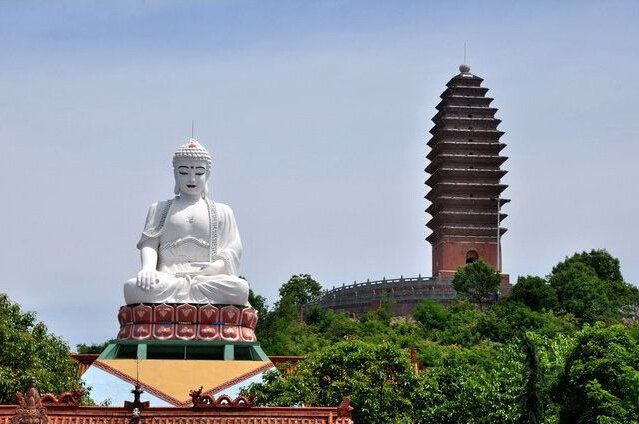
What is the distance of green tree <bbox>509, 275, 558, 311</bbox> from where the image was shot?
238 feet

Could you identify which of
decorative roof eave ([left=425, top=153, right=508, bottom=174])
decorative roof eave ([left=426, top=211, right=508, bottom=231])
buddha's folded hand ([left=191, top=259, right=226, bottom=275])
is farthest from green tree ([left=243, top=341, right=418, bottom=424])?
decorative roof eave ([left=425, top=153, right=508, bottom=174])

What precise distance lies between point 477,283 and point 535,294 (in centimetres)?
475

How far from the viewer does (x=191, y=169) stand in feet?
163

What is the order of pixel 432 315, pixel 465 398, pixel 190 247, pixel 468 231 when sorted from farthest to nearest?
pixel 468 231, pixel 432 315, pixel 190 247, pixel 465 398

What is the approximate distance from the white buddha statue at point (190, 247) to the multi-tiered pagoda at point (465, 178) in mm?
36354

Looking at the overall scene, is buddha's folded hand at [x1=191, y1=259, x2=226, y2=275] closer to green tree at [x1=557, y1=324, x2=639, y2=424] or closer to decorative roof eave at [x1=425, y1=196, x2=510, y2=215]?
Result: green tree at [x1=557, y1=324, x2=639, y2=424]

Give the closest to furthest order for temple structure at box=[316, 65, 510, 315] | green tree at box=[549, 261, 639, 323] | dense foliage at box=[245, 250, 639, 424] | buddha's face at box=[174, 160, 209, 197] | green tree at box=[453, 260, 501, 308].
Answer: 1. dense foliage at box=[245, 250, 639, 424]
2. buddha's face at box=[174, 160, 209, 197]
3. green tree at box=[549, 261, 639, 323]
4. green tree at box=[453, 260, 501, 308]
5. temple structure at box=[316, 65, 510, 315]

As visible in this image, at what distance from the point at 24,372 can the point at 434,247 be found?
51.3 m

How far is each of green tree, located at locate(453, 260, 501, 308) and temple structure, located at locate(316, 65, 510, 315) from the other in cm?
468

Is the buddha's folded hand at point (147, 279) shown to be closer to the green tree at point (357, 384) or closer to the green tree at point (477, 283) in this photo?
the green tree at point (357, 384)

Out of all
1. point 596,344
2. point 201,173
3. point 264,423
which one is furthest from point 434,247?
point 264,423

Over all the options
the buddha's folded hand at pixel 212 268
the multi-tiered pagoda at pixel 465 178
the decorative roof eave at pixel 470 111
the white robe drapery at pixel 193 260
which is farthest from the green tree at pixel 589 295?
the buddha's folded hand at pixel 212 268

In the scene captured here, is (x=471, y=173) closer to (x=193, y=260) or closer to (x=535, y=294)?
(x=535, y=294)

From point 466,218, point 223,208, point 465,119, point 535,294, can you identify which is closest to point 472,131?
point 465,119
